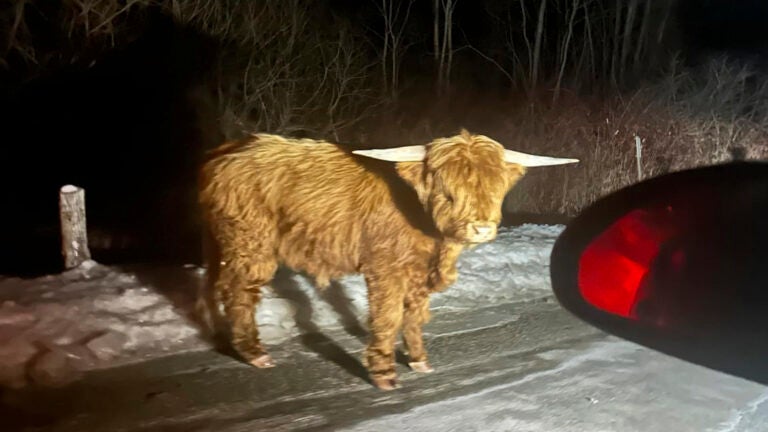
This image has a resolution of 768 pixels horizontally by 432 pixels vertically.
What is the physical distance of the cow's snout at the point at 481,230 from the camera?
5806 millimetres

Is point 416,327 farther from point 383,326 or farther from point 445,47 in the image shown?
point 445,47

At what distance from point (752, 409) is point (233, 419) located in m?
3.63

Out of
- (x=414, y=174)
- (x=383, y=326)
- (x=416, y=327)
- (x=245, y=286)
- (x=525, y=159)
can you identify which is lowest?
(x=416, y=327)

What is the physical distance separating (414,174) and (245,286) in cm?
178

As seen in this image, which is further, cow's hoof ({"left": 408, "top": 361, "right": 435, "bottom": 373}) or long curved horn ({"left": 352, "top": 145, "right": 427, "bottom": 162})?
cow's hoof ({"left": 408, "top": 361, "right": 435, "bottom": 373})

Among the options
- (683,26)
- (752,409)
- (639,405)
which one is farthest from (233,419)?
(683,26)

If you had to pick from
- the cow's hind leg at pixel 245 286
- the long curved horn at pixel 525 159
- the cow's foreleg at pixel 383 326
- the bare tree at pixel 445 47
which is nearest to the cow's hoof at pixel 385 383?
the cow's foreleg at pixel 383 326

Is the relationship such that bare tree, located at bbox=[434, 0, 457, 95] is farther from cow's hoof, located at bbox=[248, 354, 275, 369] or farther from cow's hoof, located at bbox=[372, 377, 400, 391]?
cow's hoof, located at bbox=[372, 377, 400, 391]

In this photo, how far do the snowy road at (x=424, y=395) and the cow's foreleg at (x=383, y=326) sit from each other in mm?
134

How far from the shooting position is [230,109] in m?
16.9

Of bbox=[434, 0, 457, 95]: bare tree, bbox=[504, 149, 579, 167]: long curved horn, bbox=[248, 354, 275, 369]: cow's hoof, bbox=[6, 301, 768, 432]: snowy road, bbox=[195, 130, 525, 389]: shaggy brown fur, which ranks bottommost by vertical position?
bbox=[6, 301, 768, 432]: snowy road

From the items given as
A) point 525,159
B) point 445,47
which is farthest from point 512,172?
point 445,47

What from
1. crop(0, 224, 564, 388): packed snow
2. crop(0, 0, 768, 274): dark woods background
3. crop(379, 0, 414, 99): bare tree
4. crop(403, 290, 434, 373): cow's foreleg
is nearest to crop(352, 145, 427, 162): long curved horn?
crop(403, 290, 434, 373): cow's foreleg

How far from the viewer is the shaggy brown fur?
5.98m
